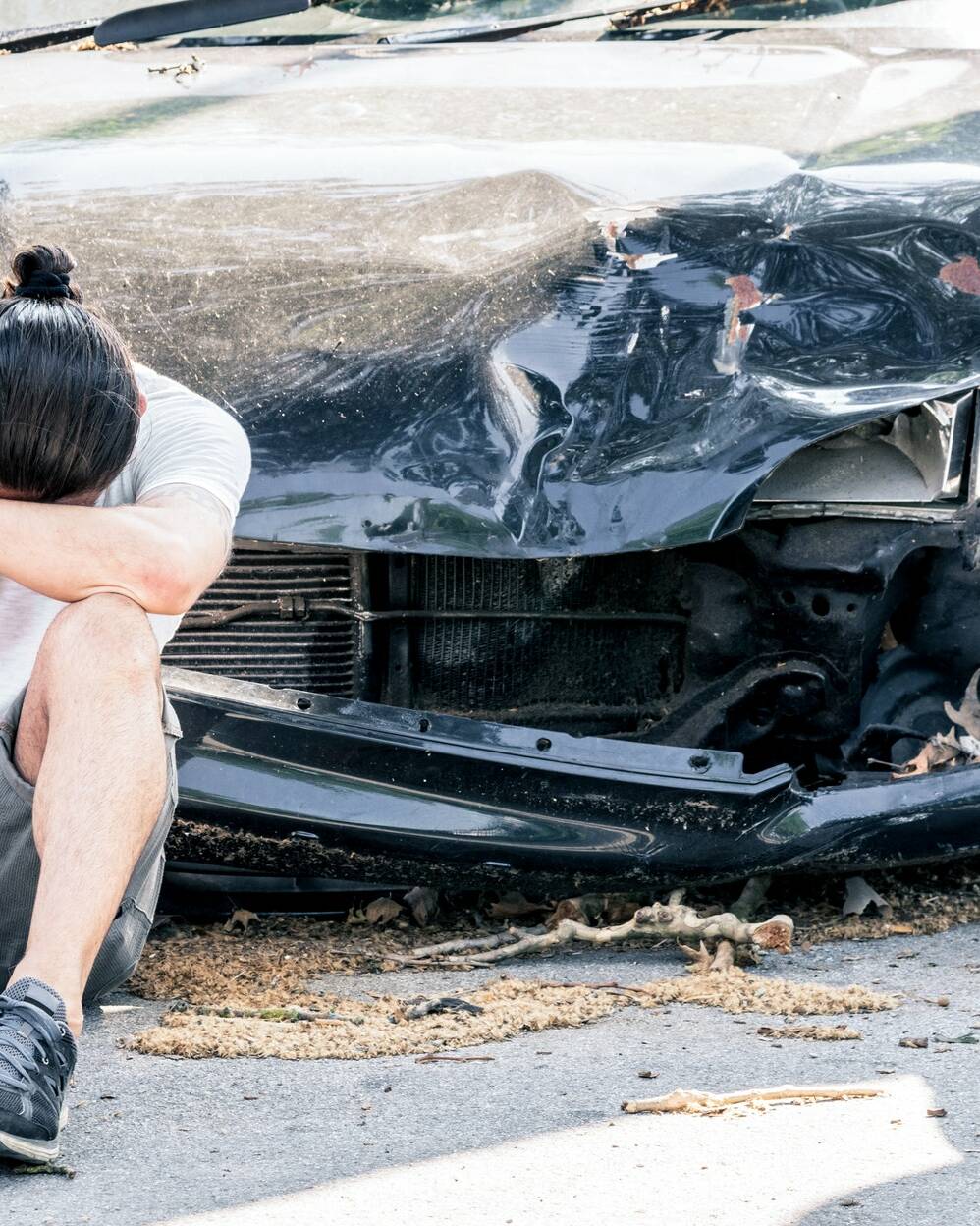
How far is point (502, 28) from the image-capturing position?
3.72 m

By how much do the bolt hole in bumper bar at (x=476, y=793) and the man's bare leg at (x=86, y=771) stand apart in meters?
0.59

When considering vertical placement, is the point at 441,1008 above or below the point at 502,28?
below

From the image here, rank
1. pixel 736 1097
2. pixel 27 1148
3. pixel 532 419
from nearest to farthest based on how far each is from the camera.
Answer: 1. pixel 27 1148
2. pixel 736 1097
3. pixel 532 419

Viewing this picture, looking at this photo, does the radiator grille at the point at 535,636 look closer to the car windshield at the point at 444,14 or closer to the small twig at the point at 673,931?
the small twig at the point at 673,931

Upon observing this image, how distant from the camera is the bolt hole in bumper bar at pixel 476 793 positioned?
2752 mm

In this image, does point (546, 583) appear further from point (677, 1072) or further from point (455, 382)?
point (677, 1072)

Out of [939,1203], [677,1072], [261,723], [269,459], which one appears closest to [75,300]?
A: [269,459]

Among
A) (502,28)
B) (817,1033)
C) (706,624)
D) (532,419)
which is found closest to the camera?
(817,1033)

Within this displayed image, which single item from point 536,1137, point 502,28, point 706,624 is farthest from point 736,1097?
point 502,28

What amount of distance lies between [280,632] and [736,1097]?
128cm

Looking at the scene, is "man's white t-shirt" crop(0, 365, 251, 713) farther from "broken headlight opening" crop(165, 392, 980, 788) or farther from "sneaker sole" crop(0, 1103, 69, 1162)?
"sneaker sole" crop(0, 1103, 69, 1162)

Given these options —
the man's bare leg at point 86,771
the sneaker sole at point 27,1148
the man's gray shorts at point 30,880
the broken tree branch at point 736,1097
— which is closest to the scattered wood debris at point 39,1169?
the sneaker sole at point 27,1148

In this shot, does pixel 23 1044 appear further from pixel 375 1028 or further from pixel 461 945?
pixel 461 945

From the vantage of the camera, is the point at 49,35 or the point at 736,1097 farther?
the point at 49,35
